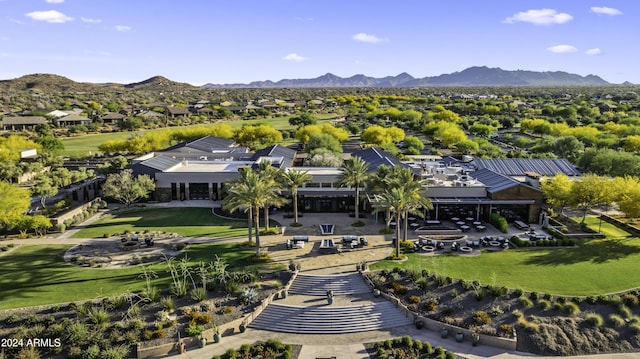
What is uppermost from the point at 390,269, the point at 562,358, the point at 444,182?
the point at 444,182

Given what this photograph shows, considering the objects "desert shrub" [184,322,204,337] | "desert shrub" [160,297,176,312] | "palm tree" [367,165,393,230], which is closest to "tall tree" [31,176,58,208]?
"desert shrub" [160,297,176,312]

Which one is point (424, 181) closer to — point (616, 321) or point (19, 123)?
point (616, 321)

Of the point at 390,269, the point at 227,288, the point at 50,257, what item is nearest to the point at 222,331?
the point at 227,288

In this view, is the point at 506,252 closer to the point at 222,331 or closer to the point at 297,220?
the point at 297,220

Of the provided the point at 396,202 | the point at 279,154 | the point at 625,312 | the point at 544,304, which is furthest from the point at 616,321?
the point at 279,154

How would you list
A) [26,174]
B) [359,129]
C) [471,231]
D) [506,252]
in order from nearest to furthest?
[506,252] → [471,231] → [26,174] → [359,129]

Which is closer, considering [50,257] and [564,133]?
[50,257]

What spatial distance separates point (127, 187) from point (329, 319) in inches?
1499

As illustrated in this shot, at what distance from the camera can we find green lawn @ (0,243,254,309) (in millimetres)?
38606

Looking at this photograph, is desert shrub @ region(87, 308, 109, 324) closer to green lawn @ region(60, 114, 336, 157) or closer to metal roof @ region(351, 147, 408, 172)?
metal roof @ region(351, 147, 408, 172)

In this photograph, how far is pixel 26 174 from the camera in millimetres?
80375

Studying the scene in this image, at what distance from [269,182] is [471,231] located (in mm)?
25512

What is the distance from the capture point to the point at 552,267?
146ft

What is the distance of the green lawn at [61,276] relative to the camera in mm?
38606
